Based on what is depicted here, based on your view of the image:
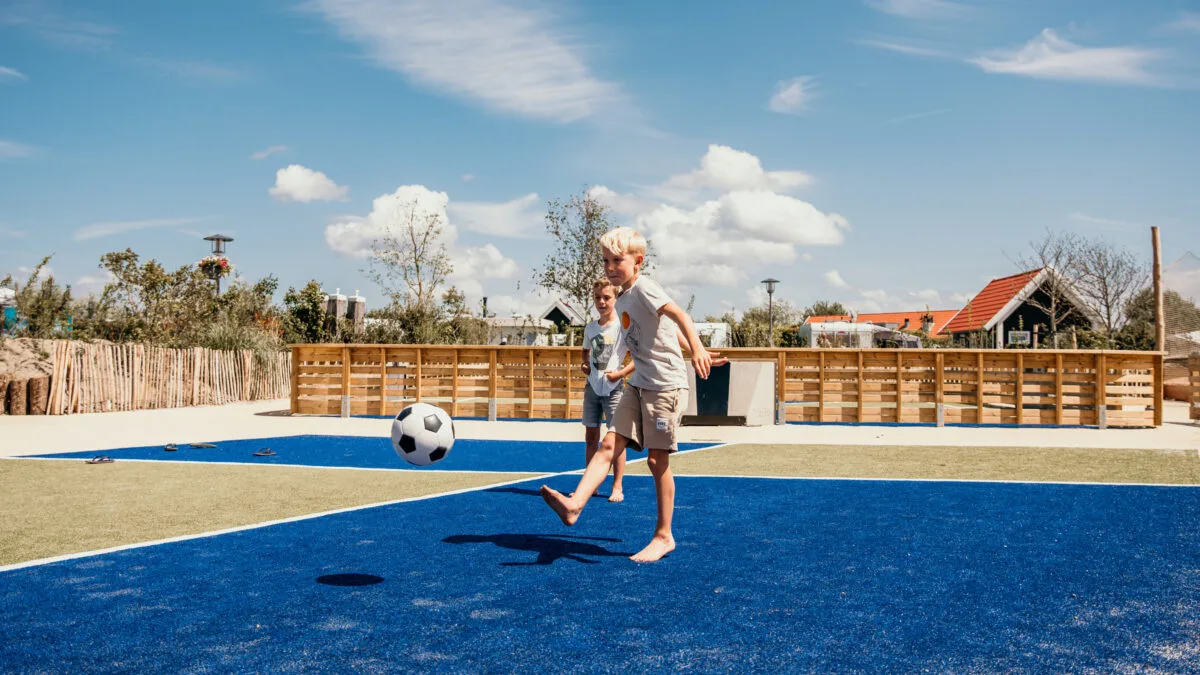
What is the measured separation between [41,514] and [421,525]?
2691mm

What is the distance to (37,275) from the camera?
59.4 feet

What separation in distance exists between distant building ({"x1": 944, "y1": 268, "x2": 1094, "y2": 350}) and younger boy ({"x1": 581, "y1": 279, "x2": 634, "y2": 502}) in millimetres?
29662

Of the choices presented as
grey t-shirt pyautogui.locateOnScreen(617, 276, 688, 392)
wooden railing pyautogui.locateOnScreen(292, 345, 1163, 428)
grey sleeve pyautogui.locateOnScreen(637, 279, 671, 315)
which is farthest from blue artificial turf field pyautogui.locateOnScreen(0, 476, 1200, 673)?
wooden railing pyautogui.locateOnScreen(292, 345, 1163, 428)

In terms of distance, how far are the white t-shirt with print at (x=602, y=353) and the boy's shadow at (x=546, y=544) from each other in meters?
1.70

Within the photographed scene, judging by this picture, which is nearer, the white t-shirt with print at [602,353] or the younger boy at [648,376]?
the younger boy at [648,376]

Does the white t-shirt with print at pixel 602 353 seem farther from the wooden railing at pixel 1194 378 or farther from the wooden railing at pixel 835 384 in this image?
the wooden railing at pixel 1194 378

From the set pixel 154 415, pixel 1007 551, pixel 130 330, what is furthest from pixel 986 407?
pixel 130 330

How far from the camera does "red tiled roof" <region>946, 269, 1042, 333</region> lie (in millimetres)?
35781

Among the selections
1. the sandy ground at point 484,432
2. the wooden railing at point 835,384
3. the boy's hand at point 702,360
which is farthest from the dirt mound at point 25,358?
the boy's hand at point 702,360

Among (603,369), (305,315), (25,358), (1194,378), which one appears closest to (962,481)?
(603,369)

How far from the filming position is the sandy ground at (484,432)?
12047mm

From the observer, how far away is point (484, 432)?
1374 centimetres

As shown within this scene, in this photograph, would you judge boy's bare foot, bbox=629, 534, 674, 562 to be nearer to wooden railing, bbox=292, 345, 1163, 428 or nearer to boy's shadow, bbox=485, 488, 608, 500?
boy's shadow, bbox=485, 488, 608, 500

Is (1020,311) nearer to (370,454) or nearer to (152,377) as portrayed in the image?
(152,377)
